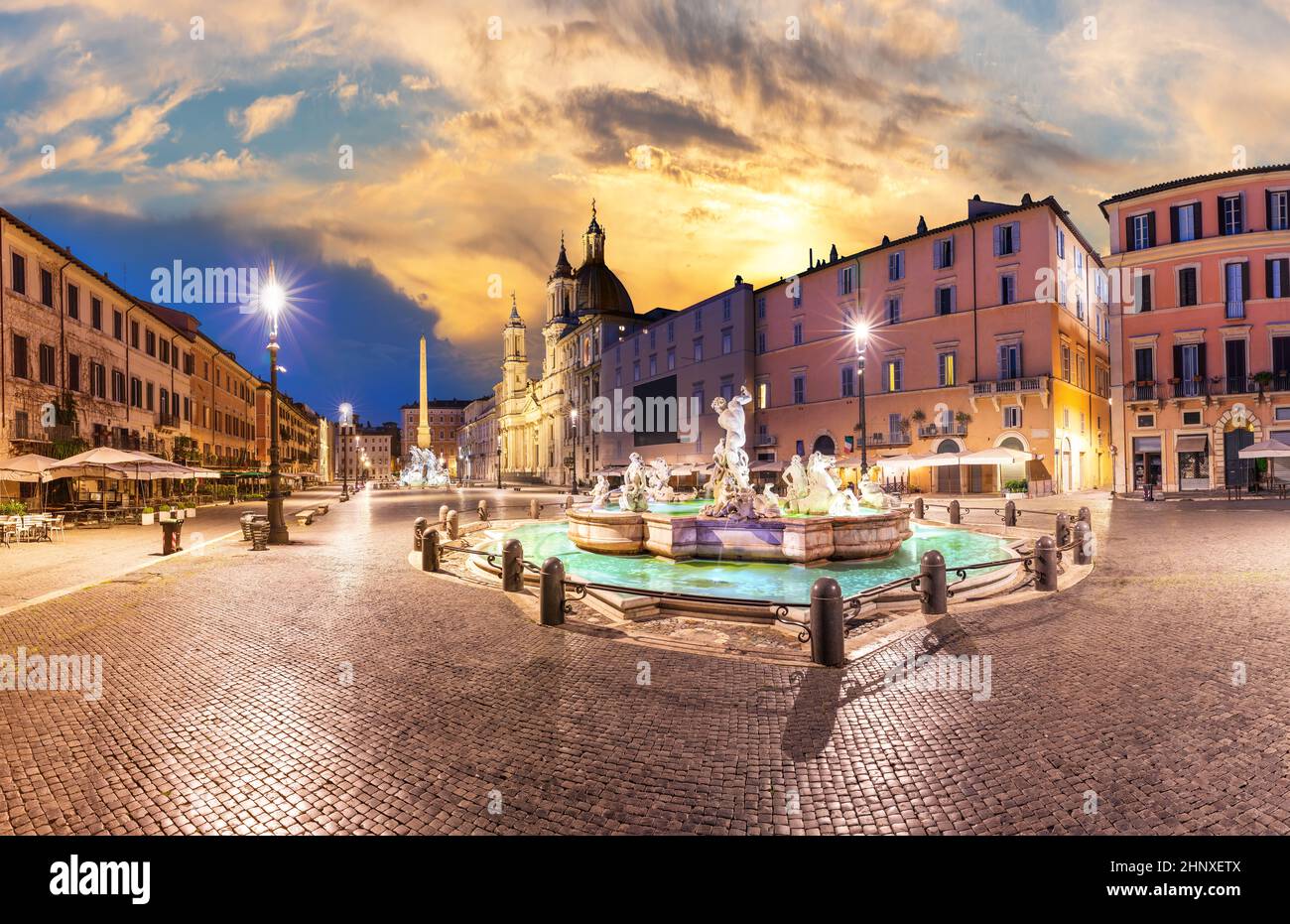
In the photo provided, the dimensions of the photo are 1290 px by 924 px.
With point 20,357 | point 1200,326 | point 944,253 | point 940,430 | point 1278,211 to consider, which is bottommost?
point 940,430

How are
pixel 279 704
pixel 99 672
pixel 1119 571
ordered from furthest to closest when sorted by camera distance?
pixel 1119 571 < pixel 99 672 < pixel 279 704

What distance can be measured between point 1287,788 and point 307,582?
1208 cm

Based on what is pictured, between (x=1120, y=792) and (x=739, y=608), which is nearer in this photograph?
(x=1120, y=792)

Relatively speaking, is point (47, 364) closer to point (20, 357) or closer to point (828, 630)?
point (20, 357)

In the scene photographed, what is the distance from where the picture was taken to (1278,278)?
31.0m

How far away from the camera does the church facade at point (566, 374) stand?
73812 millimetres

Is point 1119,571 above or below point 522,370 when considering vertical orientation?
below

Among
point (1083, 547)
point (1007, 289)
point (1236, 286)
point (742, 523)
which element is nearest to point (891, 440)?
point (1007, 289)

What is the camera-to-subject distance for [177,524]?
1476cm

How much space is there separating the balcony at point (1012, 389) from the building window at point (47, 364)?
43.0 meters

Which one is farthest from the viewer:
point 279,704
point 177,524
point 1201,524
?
point 1201,524

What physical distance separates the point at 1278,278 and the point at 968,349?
14.8 m

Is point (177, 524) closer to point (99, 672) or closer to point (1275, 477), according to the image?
point (99, 672)
